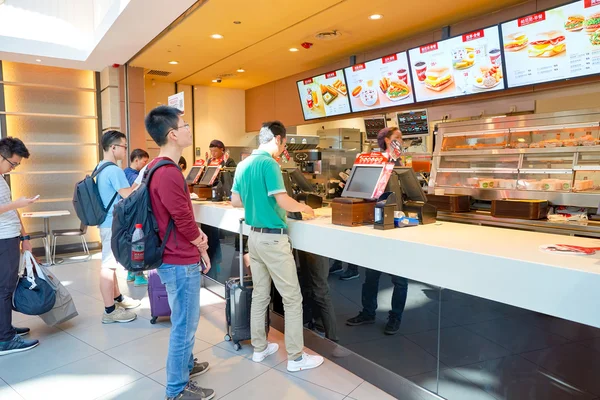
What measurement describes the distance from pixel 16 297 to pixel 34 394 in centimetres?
99

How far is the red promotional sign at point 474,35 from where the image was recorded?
4195 millimetres

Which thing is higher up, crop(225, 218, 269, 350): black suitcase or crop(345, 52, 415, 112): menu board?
crop(345, 52, 415, 112): menu board

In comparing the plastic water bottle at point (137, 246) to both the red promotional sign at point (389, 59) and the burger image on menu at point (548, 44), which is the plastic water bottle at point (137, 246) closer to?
the burger image on menu at point (548, 44)

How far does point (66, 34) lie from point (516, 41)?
6.06 metres

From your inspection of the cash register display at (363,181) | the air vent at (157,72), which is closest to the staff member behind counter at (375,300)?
the cash register display at (363,181)

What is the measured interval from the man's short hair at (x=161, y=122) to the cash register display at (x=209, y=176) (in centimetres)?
216

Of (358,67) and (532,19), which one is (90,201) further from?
(532,19)

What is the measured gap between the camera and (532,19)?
380cm

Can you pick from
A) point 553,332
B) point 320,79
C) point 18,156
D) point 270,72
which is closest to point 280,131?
point 553,332

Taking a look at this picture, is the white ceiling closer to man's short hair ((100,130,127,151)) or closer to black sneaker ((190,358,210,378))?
man's short hair ((100,130,127,151))

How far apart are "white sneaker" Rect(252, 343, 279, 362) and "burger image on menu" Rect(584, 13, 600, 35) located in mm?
3690

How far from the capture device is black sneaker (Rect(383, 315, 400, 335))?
8.17 feet

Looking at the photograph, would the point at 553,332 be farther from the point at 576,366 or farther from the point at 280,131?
the point at 280,131

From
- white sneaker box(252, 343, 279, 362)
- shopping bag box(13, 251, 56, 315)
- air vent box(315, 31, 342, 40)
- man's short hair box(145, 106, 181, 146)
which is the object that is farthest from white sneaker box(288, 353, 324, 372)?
air vent box(315, 31, 342, 40)
